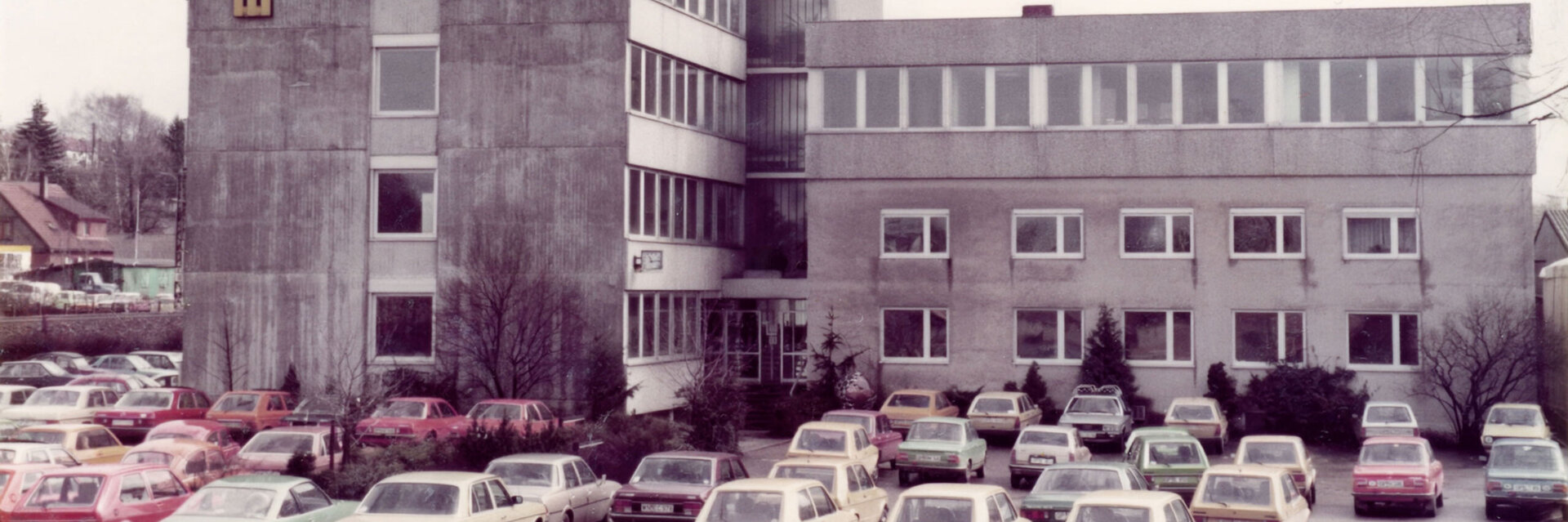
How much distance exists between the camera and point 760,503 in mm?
15367

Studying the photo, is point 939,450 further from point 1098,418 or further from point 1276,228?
point 1276,228

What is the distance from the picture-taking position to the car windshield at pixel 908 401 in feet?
104

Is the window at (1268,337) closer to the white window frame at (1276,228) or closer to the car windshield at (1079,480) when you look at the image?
the white window frame at (1276,228)

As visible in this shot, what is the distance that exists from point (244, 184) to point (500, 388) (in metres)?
8.78

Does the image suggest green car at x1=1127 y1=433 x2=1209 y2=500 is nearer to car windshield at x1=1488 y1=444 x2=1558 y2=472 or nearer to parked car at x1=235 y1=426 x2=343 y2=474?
car windshield at x1=1488 y1=444 x2=1558 y2=472

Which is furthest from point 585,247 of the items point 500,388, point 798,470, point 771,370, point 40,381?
point 40,381

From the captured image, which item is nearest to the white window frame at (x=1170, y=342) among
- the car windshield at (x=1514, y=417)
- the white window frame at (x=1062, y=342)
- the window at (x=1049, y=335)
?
the white window frame at (x=1062, y=342)

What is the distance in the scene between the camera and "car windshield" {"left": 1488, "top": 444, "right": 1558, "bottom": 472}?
21.7 meters

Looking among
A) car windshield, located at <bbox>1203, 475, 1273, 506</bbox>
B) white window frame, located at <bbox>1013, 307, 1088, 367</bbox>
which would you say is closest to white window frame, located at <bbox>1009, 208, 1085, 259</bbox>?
white window frame, located at <bbox>1013, 307, 1088, 367</bbox>

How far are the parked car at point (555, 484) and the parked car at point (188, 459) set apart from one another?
4.97 m

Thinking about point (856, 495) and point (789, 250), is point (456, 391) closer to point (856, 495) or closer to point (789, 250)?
point (789, 250)

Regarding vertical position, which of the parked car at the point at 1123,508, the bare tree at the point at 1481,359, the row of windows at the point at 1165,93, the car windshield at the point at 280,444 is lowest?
the car windshield at the point at 280,444

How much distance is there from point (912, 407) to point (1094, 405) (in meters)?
4.02

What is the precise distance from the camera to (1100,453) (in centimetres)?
3073
